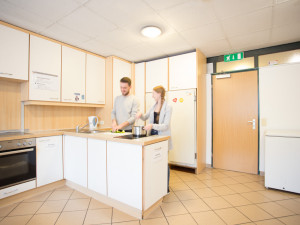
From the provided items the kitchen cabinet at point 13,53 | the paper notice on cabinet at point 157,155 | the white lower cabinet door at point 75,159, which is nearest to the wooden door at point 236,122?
the paper notice on cabinet at point 157,155

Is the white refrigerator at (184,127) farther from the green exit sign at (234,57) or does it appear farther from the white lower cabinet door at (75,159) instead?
the white lower cabinet door at (75,159)

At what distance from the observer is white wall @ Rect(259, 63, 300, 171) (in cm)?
281

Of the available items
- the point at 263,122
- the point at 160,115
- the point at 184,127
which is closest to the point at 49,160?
the point at 160,115

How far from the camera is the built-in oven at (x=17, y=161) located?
2016 millimetres

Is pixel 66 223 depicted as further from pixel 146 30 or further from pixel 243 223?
pixel 146 30

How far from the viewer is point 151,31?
246cm

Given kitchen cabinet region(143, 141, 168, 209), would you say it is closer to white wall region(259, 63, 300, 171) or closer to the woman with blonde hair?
the woman with blonde hair

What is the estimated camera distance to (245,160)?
326cm

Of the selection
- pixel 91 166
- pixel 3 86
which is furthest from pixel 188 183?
pixel 3 86

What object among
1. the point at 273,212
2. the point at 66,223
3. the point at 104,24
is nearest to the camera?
the point at 66,223

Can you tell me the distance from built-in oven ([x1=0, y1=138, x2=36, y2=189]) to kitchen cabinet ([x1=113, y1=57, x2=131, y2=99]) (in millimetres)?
1772

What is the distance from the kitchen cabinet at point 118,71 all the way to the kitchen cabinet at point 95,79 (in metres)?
0.24

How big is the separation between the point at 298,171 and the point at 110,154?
2.54 metres

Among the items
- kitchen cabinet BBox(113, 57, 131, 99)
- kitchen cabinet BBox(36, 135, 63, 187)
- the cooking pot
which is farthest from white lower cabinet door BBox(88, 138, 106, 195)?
kitchen cabinet BBox(113, 57, 131, 99)
